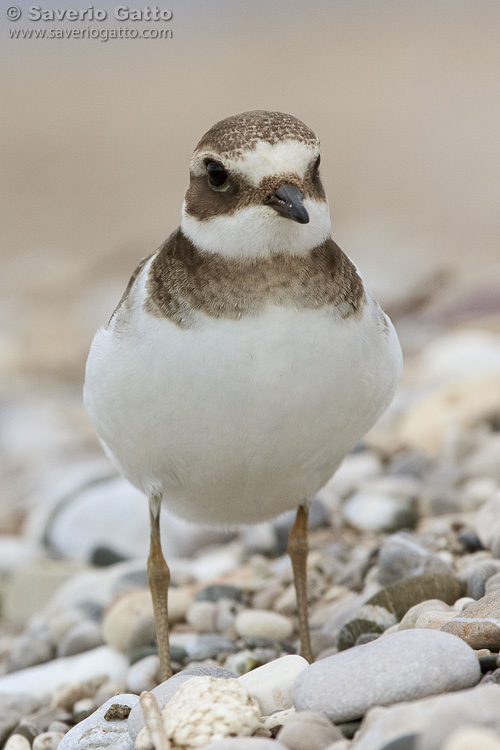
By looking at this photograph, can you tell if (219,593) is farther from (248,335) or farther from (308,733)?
(308,733)

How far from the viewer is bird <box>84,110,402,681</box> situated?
3213mm

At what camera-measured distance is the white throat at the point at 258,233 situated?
317cm

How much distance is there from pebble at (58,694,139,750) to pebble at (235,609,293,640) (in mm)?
1476

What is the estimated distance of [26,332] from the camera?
11898 millimetres

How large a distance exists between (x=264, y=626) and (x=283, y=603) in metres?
0.38

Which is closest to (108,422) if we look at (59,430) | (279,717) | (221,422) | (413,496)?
(221,422)

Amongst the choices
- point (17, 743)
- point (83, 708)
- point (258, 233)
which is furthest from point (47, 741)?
point (258, 233)

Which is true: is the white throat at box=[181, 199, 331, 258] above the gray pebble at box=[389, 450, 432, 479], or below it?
→ above

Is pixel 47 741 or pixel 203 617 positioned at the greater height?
pixel 203 617

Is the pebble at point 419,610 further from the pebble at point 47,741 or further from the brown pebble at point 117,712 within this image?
the pebble at point 47,741

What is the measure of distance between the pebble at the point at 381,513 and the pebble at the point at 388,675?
3054 millimetres

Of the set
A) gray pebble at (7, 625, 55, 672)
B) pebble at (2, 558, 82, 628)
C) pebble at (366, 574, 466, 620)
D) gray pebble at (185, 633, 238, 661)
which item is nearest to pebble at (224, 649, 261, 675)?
gray pebble at (185, 633, 238, 661)

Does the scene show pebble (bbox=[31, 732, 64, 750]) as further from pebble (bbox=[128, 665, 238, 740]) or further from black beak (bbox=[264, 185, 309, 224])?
black beak (bbox=[264, 185, 309, 224])

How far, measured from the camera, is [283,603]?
4.98m
